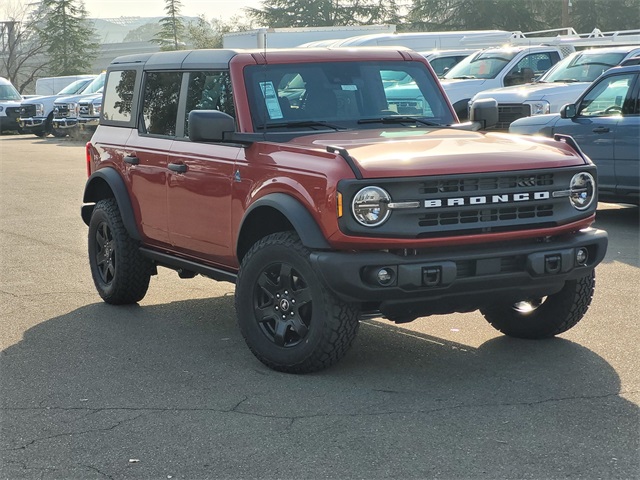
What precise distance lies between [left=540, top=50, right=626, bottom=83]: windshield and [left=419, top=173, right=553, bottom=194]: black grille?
12479mm

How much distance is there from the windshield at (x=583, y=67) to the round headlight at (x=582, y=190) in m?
12.2

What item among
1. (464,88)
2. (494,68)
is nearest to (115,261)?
(464,88)

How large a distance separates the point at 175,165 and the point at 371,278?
84.8 inches

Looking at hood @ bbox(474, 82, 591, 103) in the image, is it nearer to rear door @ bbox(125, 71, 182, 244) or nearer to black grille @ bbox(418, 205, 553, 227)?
rear door @ bbox(125, 71, 182, 244)

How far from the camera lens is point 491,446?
4777 mm

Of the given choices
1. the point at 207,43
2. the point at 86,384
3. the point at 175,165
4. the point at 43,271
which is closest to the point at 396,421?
the point at 86,384

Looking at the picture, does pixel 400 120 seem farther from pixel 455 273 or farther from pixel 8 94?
pixel 8 94

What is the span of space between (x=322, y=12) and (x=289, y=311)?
7090 cm

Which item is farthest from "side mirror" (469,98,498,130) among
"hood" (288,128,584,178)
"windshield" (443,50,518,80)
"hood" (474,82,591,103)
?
"windshield" (443,50,518,80)

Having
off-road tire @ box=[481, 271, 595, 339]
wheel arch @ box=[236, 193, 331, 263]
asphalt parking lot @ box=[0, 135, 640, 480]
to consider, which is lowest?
asphalt parking lot @ box=[0, 135, 640, 480]

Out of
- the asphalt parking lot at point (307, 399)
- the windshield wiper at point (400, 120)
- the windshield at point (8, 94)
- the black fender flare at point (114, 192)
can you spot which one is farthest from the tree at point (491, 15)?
the windshield wiper at point (400, 120)

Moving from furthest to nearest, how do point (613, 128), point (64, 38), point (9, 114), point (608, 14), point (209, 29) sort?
point (209, 29), point (64, 38), point (608, 14), point (9, 114), point (613, 128)

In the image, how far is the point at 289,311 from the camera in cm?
605

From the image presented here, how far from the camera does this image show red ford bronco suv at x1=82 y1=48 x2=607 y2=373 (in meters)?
5.65
